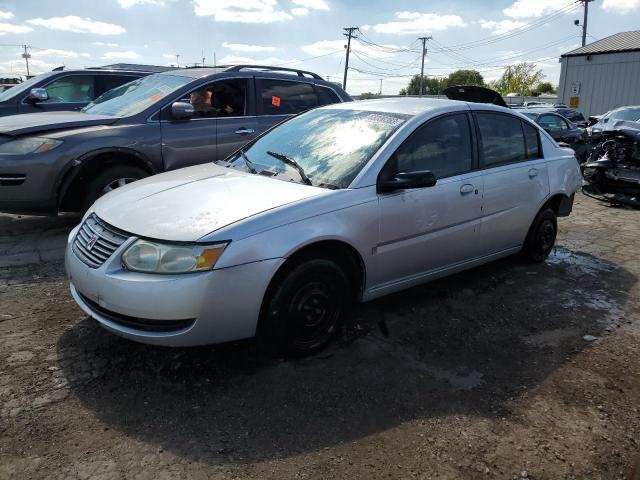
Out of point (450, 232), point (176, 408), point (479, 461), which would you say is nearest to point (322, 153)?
point (450, 232)

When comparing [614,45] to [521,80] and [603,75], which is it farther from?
[521,80]

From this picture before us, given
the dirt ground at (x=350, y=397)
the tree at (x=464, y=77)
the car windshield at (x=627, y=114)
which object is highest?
the tree at (x=464, y=77)

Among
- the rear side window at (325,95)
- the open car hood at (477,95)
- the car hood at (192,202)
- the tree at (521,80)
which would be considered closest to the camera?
the car hood at (192,202)

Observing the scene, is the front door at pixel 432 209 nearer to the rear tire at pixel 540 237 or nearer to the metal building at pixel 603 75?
the rear tire at pixel 540 237

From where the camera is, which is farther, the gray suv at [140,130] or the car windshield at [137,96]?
the car windshield at [137,96]

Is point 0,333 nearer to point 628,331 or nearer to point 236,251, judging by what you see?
point 236,251

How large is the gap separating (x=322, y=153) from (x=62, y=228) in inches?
146

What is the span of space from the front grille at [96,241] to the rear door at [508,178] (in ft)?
9.13

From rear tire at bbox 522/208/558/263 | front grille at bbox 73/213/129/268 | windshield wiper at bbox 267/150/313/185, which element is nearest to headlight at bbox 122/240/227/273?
front grille at bbox 73/213/129/268

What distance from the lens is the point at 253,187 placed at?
3412 millimetres

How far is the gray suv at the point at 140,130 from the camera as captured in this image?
5.20 metres

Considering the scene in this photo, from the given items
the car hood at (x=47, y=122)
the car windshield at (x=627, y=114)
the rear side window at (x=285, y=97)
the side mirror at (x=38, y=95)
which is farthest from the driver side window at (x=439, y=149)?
the car windshield at (x=627, y=114)

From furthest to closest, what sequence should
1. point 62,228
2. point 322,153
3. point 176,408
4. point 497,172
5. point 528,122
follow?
point 62,228
point 528,122
point 497,172
point 322,153
point 176,408

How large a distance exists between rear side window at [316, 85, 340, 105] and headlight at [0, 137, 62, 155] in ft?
10.9
